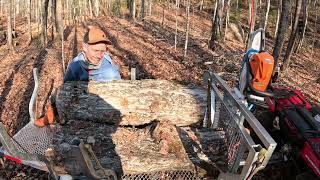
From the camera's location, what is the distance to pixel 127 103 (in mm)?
5270

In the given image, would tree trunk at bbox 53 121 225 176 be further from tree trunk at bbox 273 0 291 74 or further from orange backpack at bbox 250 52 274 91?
tree trunk at bbox 273 0 291 74

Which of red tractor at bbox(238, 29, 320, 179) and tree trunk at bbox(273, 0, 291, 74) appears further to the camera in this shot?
tree trunk at bbox(273, 0, 291, 74)

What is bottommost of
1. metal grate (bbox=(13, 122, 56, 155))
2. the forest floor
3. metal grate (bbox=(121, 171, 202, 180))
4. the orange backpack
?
the forest floor

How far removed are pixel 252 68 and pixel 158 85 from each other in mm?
1633

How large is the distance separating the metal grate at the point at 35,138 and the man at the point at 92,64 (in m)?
0.17

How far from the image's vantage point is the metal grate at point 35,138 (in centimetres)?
432

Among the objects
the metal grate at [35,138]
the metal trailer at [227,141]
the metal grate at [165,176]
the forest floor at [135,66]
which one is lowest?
the forest floor at [135,66]

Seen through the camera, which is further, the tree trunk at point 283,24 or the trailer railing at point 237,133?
the tree trunk at point 283,24

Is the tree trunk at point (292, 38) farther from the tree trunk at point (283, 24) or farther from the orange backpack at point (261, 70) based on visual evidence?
the orange backpack at point (261, 70)

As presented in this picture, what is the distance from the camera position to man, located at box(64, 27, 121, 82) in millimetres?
4832

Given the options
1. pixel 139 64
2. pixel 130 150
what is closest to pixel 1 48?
pixel 139 64

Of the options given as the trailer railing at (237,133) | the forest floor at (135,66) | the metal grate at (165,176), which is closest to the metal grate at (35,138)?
the forest floor at (135,66)

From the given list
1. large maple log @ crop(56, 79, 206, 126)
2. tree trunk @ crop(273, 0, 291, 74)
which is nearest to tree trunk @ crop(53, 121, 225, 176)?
large maple log @ crop(56, 79, 206, 126)

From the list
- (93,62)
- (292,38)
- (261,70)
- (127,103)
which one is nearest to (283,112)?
(261,70)
